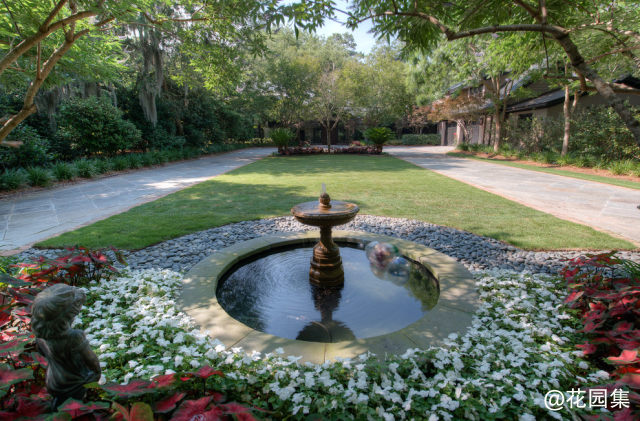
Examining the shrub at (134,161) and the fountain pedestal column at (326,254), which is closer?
the fountain pedestal column at (326,254)

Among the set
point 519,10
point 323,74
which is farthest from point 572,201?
point 323,74

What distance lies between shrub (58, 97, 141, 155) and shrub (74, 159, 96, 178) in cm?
205

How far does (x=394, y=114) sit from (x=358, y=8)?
31.0m

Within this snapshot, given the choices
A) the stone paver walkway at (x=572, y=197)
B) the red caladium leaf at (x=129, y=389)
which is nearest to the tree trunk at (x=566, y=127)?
the stone paver walkway at (x=572, y=197)

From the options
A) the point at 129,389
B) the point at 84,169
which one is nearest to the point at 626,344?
the point at 129,389

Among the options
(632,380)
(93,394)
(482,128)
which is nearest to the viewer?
(632,380)

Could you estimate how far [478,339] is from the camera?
2.56 metres

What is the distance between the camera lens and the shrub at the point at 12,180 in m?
8.91

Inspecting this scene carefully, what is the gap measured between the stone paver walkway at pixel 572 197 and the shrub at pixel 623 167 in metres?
2.24

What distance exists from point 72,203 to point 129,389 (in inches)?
332

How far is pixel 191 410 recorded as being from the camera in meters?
1.62

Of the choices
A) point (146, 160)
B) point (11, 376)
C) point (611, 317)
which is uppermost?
point (146, 160)

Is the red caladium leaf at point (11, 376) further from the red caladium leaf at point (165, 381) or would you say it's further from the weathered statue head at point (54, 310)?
the red caladium leaf at point (165, 381)

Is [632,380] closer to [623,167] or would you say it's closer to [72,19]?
[72,19]
